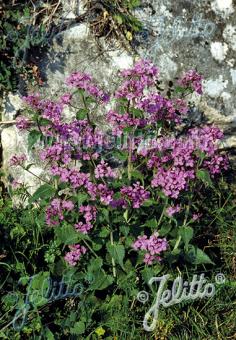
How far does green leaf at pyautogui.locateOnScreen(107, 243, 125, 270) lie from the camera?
382 centimetres

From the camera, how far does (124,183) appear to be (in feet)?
13.2

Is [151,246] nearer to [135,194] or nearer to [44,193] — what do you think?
[135,194]

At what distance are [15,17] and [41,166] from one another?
3.66 ft

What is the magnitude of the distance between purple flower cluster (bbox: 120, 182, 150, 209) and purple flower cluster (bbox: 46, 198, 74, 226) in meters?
0.33

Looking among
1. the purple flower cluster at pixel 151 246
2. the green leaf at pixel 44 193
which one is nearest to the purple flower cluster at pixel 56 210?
the green leaf at pixel 44 193

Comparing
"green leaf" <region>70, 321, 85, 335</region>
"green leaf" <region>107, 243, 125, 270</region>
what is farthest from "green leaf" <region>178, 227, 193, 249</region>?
"green leaf" <region>70, 321, 85, 335</region>

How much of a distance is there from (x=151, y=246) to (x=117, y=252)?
21 centimetres

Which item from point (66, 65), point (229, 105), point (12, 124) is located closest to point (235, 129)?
point (229, 105)

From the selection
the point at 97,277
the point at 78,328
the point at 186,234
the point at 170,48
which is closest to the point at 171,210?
the point at 186,234

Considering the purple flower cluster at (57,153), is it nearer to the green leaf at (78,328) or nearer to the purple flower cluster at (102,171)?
the purple flower cluster at (102,171)

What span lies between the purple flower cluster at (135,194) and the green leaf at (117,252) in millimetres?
279

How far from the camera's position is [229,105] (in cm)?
489

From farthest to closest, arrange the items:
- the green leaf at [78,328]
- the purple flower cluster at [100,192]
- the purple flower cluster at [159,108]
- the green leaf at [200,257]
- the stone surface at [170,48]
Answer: the stone surface at [170,48]
the green leaf at [200,257]
the purple flower cluster at [159,108]
the green leaf at [78,328]
the purple flower cluster at [100,192]

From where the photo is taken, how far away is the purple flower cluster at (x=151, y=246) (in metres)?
3.78
